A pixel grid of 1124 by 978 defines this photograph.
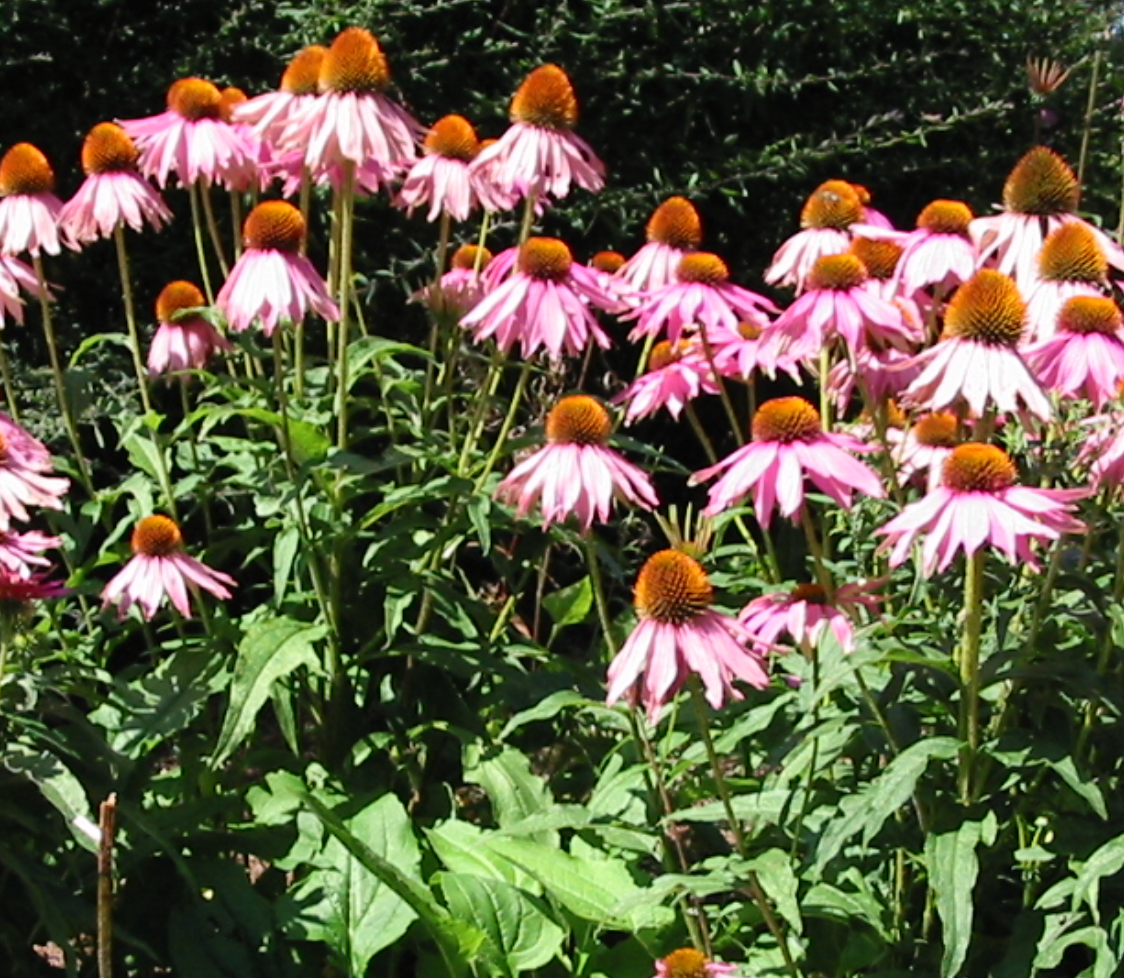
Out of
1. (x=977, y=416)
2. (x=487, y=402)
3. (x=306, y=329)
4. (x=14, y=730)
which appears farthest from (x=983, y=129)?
(x=14, y=730)

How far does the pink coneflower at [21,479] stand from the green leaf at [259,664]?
400 mm

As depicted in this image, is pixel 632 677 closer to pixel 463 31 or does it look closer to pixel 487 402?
pixel 487 402

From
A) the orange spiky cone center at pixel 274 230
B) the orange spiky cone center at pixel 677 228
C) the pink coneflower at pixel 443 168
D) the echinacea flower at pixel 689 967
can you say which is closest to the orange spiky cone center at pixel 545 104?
the pink coneflower at pixel 443 168

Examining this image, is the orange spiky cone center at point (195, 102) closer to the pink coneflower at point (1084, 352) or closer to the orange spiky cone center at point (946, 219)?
the orange spiky cone center at point (946, 219)

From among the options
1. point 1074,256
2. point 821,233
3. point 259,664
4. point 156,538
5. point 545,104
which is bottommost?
point 259,664

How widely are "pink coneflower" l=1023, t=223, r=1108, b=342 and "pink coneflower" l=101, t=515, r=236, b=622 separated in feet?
4.18

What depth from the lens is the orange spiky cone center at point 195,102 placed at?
3.02 m

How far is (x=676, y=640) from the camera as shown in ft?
7.34

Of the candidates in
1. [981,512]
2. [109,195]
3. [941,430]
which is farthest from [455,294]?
[981,512]

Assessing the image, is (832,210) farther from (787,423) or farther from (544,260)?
(787,423)

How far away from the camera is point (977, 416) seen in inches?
90.7

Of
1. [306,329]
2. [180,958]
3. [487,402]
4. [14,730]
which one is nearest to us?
[14,730]

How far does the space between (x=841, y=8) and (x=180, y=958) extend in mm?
3423

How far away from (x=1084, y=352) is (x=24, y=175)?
172cm
